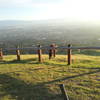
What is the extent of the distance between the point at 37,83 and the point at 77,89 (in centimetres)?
187

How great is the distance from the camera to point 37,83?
25.1 feet

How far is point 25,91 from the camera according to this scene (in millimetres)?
6938

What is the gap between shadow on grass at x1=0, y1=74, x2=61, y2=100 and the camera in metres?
6.47

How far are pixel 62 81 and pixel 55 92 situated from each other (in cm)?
113

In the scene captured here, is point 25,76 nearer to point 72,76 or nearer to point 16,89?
point 16,89

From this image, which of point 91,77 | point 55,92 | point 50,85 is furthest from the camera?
point 91,77

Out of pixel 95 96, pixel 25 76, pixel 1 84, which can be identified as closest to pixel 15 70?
pixel 25 76

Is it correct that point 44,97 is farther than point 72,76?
No

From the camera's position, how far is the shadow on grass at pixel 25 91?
6.47 metres

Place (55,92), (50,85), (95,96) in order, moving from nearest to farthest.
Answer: (95,96)
(55,92)
(50,85)

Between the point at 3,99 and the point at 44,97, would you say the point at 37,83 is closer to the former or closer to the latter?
the point at 44,97

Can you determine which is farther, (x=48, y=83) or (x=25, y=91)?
(x=48, y=83)

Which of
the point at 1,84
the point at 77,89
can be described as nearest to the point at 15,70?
the point at 1,84

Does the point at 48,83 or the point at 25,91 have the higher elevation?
the point at 48,83
